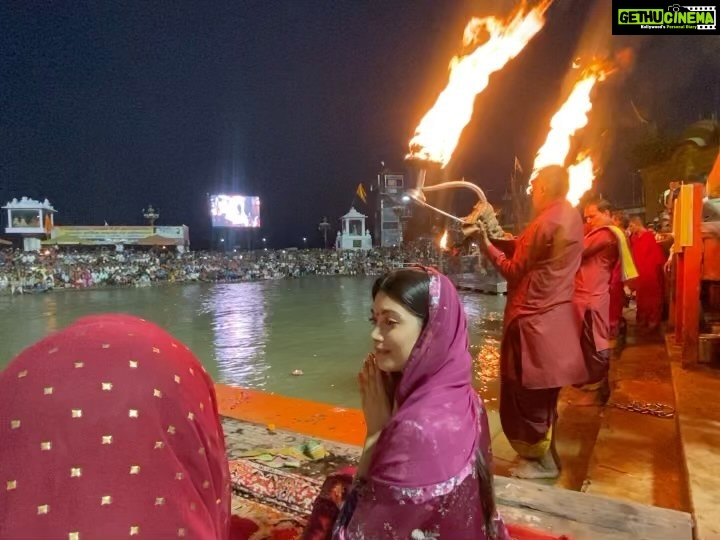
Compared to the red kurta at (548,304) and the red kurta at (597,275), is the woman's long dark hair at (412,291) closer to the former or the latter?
the red kurta at (548,304)

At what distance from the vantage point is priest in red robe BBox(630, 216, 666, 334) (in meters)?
7.64

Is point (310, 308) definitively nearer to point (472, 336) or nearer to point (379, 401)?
point (472, 336)

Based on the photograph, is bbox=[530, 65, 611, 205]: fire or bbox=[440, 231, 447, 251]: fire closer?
bbox=[440, 231, 447, 251]: fire

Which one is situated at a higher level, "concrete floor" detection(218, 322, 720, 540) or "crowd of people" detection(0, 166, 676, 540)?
"crowd of people" detection(0, 166, 676, 540)

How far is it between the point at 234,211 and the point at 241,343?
57223mm

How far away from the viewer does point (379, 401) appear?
5.91 feet

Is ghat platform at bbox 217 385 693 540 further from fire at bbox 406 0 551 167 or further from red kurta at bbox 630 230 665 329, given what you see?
red kurta at bbox 630 230 665 329

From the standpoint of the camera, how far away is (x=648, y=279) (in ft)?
25.0

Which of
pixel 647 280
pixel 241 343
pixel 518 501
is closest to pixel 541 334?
pixel 518 501

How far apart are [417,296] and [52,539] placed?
3.89 ft

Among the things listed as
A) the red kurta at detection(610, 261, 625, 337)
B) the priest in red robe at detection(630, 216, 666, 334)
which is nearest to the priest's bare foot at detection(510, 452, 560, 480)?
the red kurta at detection(610, 261, 625, 337)

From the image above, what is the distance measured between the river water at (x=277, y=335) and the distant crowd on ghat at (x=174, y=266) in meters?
12.5

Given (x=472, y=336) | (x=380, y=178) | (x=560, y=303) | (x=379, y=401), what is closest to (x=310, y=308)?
(x=472, y=336)

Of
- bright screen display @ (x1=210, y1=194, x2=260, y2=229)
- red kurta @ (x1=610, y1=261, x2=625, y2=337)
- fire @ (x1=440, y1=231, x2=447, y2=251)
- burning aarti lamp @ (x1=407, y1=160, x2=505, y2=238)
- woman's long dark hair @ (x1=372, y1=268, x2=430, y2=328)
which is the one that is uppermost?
bright screen display @ (x1=210, y1=194, x2=260, y2=229)
